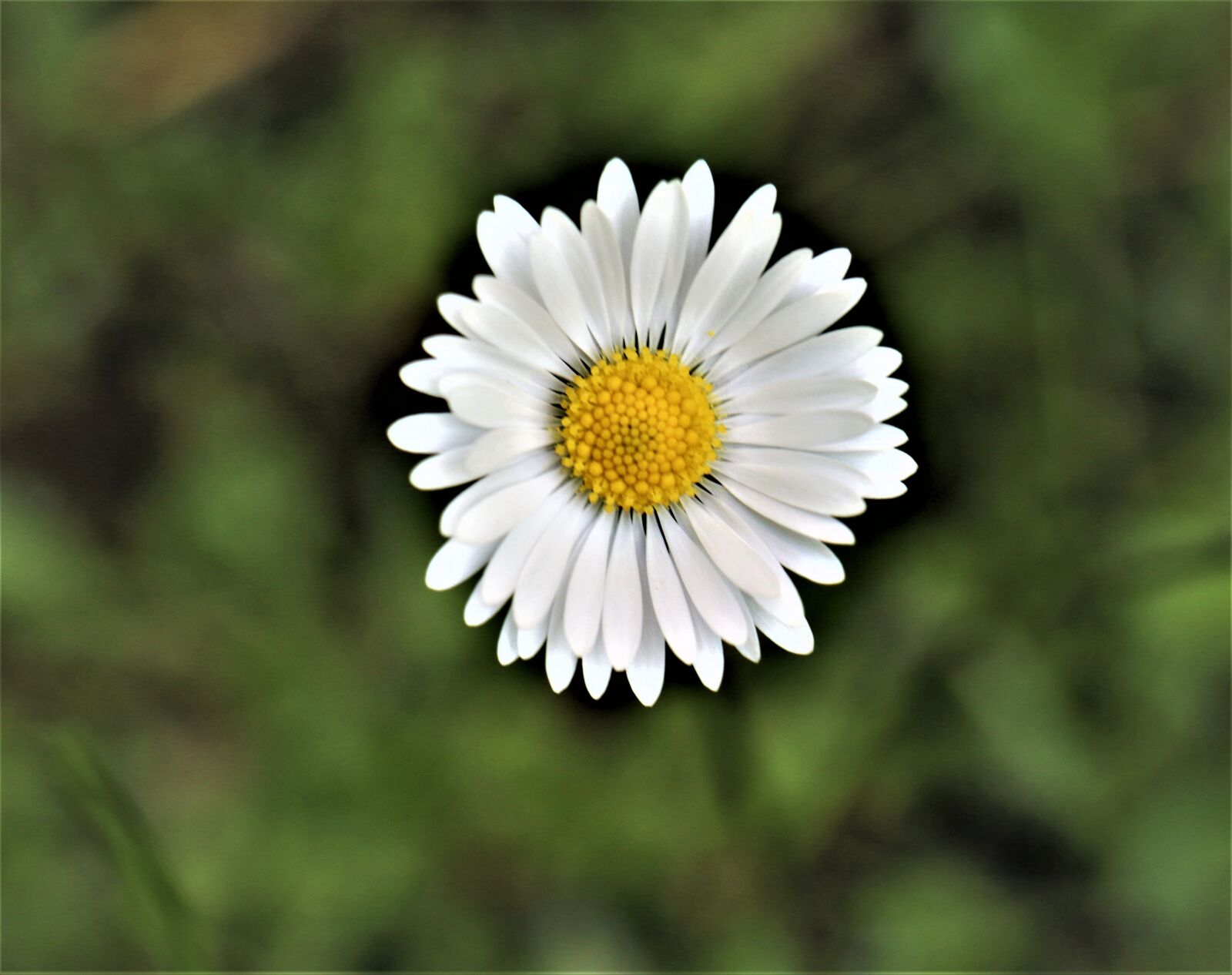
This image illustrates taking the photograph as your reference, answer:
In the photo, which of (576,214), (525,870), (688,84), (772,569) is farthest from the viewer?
(525,870)

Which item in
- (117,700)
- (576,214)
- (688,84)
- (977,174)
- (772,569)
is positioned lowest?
(117,700)

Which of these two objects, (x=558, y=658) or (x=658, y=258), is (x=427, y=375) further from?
(x=558, y=658)

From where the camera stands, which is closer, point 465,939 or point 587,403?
point 587,403

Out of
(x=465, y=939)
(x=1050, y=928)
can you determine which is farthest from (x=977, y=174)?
(x=465, y=939)

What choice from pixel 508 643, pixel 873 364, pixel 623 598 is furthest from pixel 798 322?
pixel 508 643

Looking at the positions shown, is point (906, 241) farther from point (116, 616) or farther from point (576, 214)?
point (116, 616)

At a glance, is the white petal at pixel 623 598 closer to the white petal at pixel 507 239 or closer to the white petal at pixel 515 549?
the white petal at pixel 515 549

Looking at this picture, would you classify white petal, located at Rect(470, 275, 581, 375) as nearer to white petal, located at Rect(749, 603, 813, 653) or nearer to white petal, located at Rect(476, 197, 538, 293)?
white petal, located at Rect(476, 197, 538, 293)

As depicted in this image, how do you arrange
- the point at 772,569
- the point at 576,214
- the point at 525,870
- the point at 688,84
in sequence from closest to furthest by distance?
1. the point at 772,569
2. the point at 576,214
3. the point at 688,84
4. the point at 525,870
